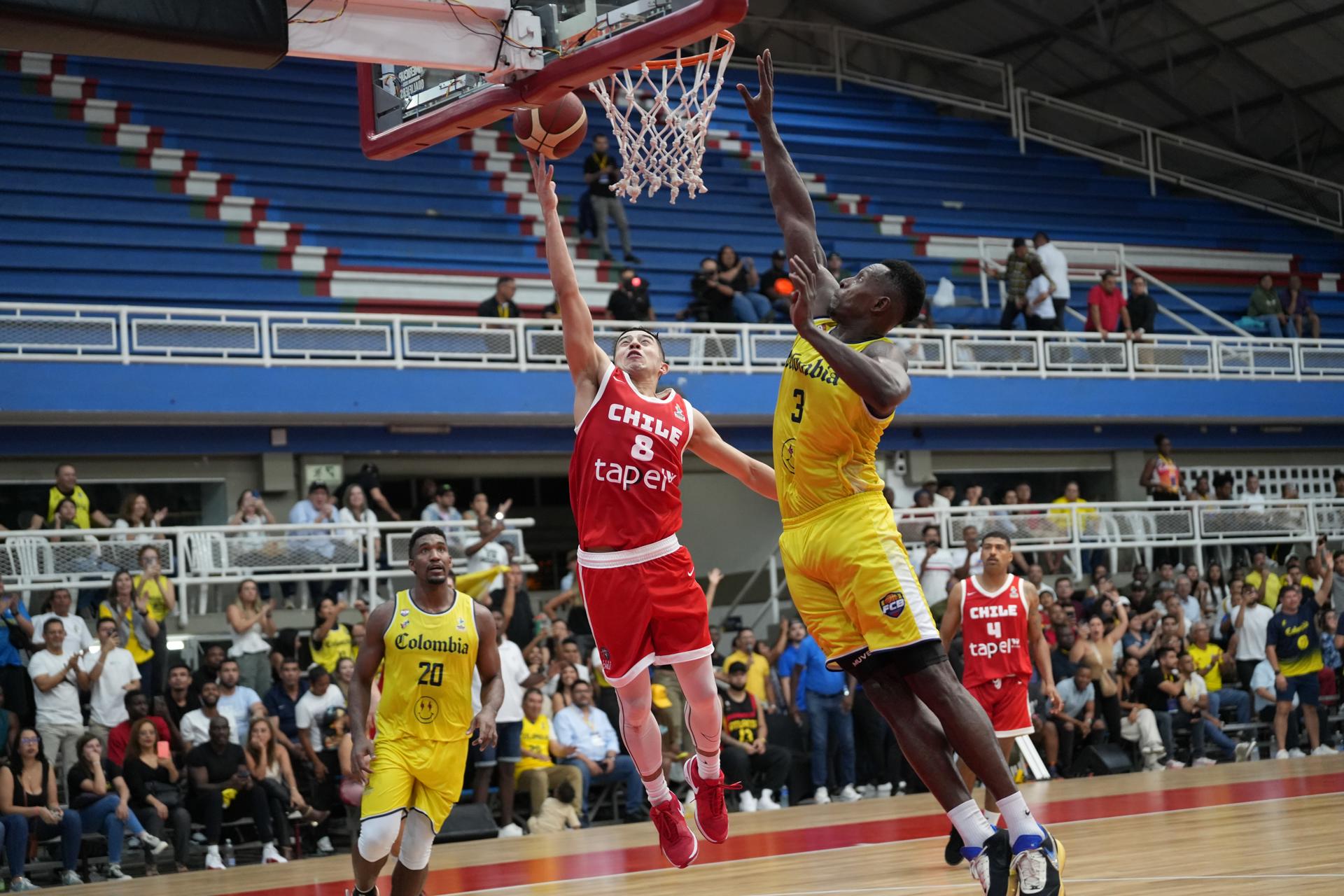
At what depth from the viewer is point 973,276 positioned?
73.8ft

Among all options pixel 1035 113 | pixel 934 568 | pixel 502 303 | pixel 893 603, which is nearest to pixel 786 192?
pixel 893 603

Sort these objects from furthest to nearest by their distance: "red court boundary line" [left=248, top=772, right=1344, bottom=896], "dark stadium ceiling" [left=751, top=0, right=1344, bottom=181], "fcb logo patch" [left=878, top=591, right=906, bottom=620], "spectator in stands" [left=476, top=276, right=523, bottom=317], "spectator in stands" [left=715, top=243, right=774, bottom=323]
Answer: "dark stadium ceiling" [left=751, top=0, right=1344, bottom=181] < "spectator in stands" [left=715, top=243, right=774, bottom=323] < "spectator in stands" [left=476, top=276, right=523, bottom=317] < "red court boundary line" [left=248, top=772, right=1344, bottom=896] < "fcb logo patch" [left=878, top=591, right=906, bottom=620]

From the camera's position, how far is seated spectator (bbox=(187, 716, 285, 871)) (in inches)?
443

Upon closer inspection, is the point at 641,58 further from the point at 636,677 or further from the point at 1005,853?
the point at 1005,853

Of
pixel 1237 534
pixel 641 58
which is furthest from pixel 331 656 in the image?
pixel 1237 534

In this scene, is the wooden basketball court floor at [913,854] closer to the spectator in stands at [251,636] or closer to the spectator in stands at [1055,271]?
the spectator in stands at [251,636]

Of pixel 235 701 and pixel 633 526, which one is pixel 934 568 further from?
pixel 633 526

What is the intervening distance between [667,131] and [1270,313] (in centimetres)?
1675

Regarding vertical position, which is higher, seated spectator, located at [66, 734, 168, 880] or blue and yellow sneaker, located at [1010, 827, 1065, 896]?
blue and yellow sneaker, located at [1010, 827, 1065, 896]

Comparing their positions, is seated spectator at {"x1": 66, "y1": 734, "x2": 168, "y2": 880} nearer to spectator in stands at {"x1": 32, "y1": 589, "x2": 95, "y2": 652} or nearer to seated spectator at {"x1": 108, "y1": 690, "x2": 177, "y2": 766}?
seated spectator at {"x1": 108, "y1": 690, "x2": 177, "y2": 766}

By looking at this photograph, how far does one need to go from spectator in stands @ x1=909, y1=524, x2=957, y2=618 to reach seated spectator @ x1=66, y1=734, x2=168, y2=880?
758 cm

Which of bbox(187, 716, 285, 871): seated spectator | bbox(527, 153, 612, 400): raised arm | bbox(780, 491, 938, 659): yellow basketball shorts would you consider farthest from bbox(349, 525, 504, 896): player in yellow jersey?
bbox(187, 716, 285, 871): seated spectator

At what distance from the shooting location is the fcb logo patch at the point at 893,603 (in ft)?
17.0

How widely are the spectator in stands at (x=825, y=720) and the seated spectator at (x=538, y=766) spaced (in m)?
1.84
